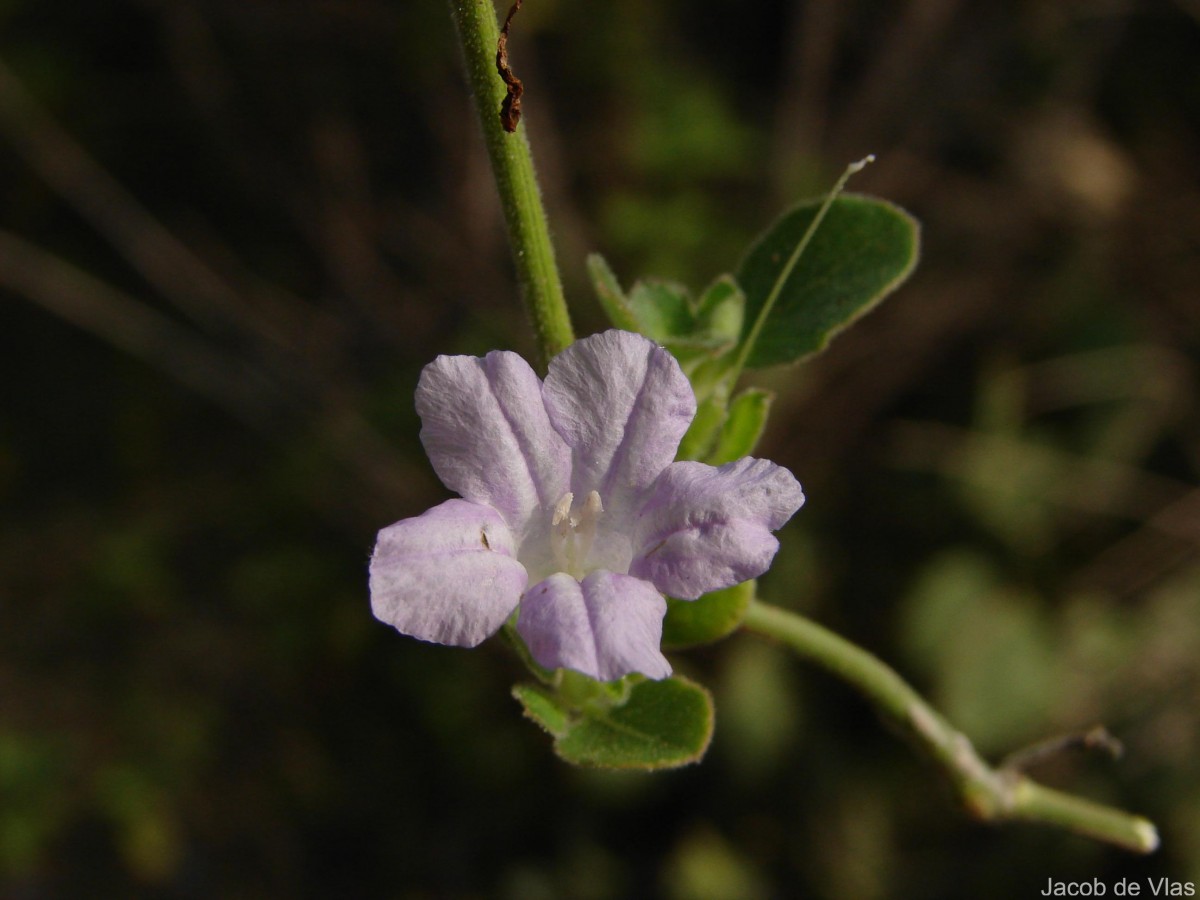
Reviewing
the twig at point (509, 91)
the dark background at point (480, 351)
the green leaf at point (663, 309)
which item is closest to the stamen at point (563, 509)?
the green leaf at point (663, 309)

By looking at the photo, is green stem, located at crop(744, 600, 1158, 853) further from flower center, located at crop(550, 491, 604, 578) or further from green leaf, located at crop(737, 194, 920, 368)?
green leaf, located at crop(737, 194, 920, 368)

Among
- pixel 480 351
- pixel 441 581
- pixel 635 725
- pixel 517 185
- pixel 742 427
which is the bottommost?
pixel 480 351

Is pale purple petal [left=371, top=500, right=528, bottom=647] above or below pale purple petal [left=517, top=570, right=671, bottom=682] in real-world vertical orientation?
above

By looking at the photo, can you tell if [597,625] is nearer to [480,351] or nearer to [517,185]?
[517,185]

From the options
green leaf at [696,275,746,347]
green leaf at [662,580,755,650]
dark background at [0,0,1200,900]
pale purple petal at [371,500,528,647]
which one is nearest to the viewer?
pale purple petal at [371,500,528,647]

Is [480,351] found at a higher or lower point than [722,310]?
lower

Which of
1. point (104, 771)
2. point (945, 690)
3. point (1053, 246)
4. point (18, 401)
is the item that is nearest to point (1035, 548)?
point (945, 690)

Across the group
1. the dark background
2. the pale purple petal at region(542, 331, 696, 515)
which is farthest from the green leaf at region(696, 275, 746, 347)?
the dark background

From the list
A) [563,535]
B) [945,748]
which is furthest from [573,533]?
[945,748]
